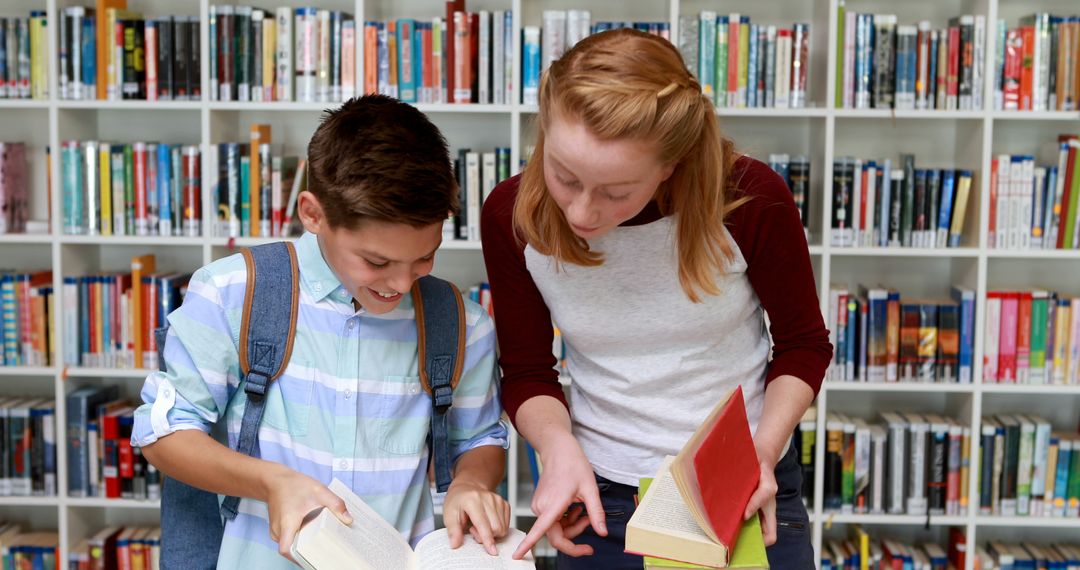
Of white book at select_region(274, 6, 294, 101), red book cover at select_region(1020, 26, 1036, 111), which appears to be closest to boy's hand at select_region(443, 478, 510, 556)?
white book at select_region(274, 6, 294, 101)

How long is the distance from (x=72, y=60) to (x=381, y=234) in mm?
2081

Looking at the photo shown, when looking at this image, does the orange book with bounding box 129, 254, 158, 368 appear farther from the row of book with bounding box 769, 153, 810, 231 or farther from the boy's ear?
the boy's ear

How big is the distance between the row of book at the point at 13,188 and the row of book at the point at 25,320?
0.51 ft

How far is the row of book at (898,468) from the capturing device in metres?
2.97

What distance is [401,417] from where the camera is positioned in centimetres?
131

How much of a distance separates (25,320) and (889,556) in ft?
8.40

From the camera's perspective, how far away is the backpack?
1.23m

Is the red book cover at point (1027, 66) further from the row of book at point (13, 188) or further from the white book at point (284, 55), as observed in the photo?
the row of book at point (13, 188)

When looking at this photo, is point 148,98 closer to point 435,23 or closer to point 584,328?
point 435,23

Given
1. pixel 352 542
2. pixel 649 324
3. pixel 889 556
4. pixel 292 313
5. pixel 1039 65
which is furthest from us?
pixel 889 556

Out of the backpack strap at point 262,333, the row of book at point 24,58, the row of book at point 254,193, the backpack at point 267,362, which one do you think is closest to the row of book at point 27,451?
the row of book at point 254,193

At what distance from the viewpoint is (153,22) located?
2904mm

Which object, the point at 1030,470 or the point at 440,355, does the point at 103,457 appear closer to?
the point at 440,355

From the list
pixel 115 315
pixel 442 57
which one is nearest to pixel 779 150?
pixel 442 57
